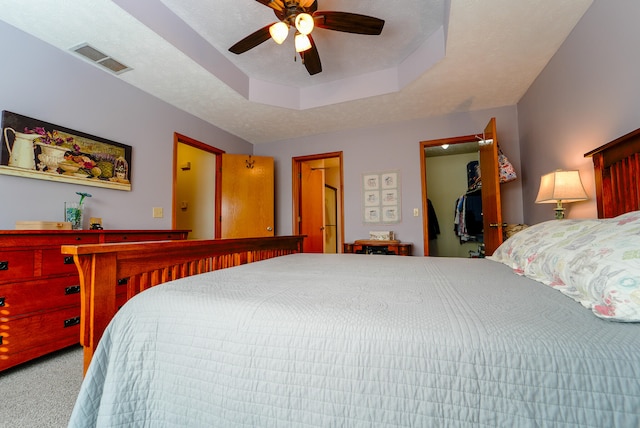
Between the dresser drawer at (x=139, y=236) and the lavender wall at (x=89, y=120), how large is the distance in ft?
0.92

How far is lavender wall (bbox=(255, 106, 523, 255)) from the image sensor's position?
320cm

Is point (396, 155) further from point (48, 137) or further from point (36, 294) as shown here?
point (36, 294)

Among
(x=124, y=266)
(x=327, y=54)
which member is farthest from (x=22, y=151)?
(x=327, y=54)

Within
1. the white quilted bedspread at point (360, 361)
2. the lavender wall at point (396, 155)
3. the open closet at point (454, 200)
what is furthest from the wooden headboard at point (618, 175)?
the open closet at point (454, 200)

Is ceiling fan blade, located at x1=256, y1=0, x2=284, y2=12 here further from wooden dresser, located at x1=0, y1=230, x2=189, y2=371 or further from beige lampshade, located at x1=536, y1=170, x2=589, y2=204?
beige lampshade, located at x1=536, y1=170, x2=589, y2=204

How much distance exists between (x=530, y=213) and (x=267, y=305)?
3.22 metres

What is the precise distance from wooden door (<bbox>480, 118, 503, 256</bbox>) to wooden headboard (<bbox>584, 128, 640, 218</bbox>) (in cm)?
87

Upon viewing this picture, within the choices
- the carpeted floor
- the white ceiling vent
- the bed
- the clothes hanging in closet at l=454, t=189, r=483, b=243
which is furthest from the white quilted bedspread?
the clothes hanging in closet at l=454, t=189, r=483, b=243

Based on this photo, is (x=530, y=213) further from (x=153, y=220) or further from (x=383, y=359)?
(x=153, y=220)

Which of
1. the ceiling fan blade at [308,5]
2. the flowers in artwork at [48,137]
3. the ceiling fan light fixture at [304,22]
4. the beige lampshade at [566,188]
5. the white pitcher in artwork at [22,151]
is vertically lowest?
the beige lampshade at [566,188]

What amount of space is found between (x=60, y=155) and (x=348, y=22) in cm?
242

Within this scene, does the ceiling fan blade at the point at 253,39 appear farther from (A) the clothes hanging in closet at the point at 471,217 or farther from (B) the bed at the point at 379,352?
(A) the clothes hanging in closet at the point at 471,217

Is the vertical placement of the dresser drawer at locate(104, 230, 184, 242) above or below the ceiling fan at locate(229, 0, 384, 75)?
below

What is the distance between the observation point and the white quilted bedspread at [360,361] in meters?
0.55
